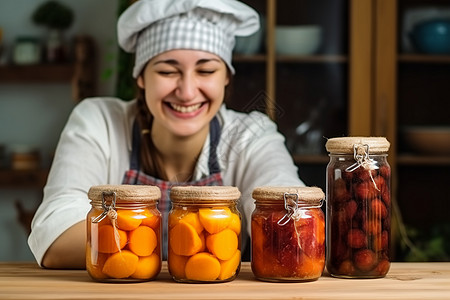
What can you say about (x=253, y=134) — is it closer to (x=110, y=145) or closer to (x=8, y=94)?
(x=110, y=145)

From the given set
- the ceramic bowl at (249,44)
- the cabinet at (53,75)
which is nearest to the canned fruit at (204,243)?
the ceramic bowl at (249,44)

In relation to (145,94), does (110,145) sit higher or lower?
lower

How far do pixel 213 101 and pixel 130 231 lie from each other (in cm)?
69

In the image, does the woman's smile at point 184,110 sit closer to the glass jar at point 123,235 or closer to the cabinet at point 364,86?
the glass jar at point 123,235

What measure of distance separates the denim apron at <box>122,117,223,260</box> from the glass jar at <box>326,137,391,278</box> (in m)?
0.66

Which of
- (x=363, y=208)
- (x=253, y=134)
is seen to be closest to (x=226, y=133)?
(x=253, y=134)

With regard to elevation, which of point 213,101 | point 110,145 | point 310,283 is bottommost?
point 310,283

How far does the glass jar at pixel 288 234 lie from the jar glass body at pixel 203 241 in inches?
1.5

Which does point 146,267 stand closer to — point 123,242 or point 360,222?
point 123,242

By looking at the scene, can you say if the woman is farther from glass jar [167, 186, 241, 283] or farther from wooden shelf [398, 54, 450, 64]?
wooden shelf [398, 54, 450, 64]

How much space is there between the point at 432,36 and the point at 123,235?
229cm

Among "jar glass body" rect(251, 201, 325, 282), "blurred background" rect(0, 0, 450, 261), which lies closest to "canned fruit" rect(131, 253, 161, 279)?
"jar glass body" rect(251, 201, 325, 282)

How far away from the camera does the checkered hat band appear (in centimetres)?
157

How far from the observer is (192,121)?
1.64m
